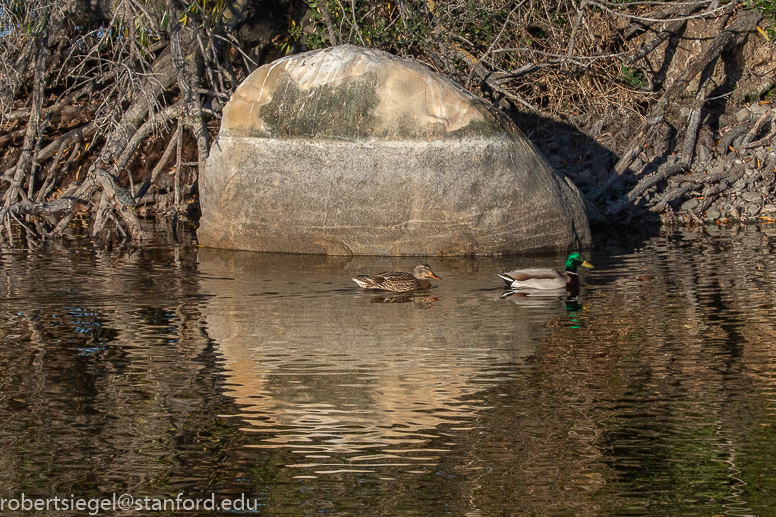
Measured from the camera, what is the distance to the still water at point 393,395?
16.6 feet

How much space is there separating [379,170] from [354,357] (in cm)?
516

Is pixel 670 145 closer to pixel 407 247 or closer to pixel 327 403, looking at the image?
pixel 407 247

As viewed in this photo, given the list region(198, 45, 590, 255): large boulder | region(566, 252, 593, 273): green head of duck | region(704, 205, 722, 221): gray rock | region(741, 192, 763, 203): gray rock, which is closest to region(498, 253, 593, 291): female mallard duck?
region(566, 252, 593, 273): green head of duck

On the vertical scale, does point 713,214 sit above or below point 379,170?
below

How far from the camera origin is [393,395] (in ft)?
21.2

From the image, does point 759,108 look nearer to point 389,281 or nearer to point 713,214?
point 713,214

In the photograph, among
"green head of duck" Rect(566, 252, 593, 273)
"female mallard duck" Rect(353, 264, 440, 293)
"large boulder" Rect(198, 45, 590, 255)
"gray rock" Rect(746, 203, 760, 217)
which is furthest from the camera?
"gray rock" Rect(746, 203, 760, 217)

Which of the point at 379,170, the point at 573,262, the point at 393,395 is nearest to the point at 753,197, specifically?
the point at 573,262

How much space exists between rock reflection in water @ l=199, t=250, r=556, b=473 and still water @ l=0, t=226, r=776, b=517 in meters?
0.02

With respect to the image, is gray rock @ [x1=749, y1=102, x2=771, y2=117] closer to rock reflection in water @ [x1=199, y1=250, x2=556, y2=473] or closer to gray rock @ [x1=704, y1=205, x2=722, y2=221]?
gray rock @ [x1=704, y1=205, x2=722, y2=221]

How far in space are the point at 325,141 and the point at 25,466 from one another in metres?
7.67

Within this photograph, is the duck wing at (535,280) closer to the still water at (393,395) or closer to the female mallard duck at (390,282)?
the still water at (393,395)

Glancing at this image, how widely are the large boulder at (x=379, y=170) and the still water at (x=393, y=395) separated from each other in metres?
1.76

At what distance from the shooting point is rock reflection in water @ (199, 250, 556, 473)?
5758 millimetres
